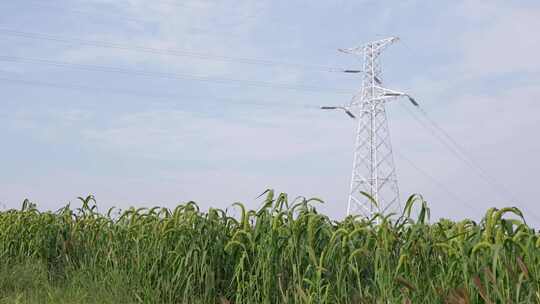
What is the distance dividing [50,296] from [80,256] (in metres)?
1.07

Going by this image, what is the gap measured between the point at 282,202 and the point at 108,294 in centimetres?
146

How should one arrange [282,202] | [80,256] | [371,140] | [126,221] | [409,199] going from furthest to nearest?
1. [371,140]
2. [80,256]
3. [126,221]
4. [282,202]
5. [409,199]

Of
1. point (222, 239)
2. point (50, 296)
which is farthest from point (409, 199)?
point (50, 296)

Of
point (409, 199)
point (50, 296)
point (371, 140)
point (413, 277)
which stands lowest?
point (50, 296)

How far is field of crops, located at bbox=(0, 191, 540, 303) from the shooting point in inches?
109

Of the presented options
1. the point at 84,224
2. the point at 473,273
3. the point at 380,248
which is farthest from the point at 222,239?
the point at 84,224

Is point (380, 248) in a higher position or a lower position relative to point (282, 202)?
lower

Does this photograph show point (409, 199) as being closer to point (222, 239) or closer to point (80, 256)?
point (222, 239)

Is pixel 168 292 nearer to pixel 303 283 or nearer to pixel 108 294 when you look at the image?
pixel 108 294

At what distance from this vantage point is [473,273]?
2.80 m

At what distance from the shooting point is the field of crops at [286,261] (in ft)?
9.06

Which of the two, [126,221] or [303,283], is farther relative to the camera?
[126,221]

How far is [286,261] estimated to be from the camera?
3.50m

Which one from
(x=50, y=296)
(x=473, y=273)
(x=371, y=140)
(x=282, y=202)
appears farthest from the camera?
(x=371, y=140)
